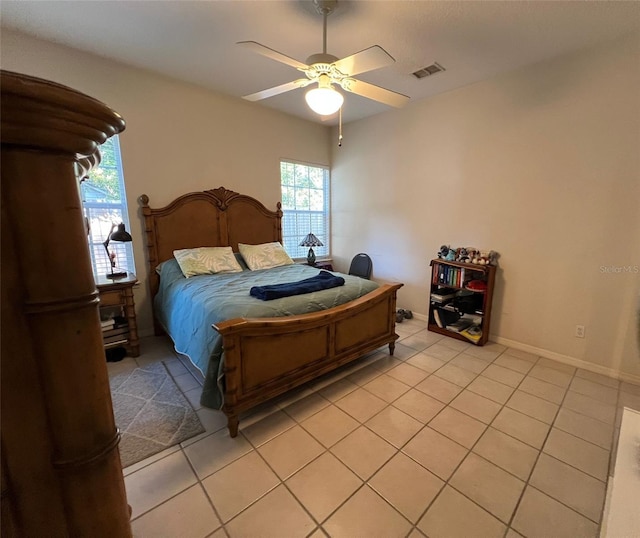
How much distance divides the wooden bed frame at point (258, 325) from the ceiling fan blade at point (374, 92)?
1.53 metres

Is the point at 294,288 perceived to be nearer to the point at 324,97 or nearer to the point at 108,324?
the point at 324,97

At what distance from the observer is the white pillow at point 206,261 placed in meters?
3.03

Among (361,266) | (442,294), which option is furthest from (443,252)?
(361,266)

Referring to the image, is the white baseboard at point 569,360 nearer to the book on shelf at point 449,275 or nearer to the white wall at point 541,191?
the white wall at point 541,191

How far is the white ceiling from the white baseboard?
2.66 m

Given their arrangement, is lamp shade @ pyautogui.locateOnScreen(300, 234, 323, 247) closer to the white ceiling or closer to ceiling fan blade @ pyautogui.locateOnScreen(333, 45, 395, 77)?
the white ceiling

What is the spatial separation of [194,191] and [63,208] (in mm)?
3264

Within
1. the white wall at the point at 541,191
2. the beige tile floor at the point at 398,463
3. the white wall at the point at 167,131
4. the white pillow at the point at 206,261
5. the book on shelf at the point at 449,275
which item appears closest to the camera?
the beige tile floor at the point at 398,463

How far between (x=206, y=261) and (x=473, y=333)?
295 centimetres

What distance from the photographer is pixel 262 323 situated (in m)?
1.87

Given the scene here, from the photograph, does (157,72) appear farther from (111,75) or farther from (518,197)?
(518,197)

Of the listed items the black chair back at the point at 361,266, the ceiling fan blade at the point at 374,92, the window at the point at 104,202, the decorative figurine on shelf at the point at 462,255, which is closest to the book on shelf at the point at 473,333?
the decorative figurine on shelf at the point at 462,255

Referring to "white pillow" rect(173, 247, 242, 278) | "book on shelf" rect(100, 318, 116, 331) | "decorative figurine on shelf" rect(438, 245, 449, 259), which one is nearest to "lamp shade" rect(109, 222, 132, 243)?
"white pillow" rect(173, 247, 242, 278)

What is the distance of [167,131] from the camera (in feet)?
10.4
